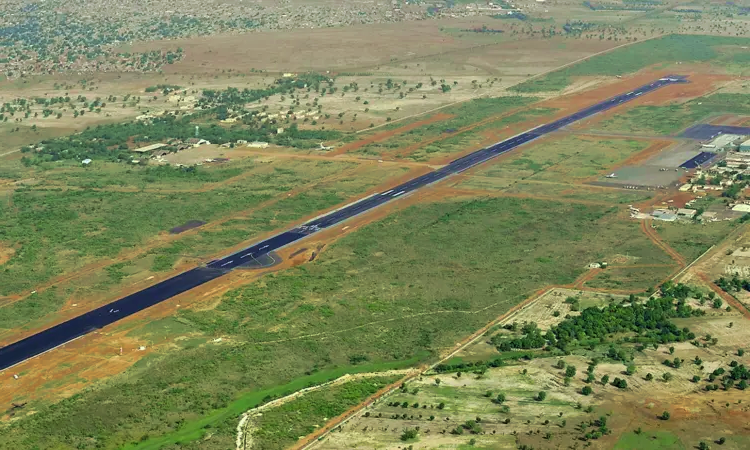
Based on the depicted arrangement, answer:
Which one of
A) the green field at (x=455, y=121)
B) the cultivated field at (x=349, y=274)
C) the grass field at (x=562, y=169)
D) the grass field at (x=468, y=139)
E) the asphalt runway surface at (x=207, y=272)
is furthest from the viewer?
the green field at (x=455, y=121)

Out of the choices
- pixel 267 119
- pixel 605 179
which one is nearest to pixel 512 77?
pixel 267 119

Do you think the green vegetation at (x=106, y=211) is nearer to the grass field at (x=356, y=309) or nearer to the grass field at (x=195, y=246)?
the grass field at (x=195, y=246)

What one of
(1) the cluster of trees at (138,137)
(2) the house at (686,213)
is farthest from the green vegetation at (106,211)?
(2) the house at (686,213)

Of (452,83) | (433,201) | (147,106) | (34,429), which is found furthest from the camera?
(452,83)

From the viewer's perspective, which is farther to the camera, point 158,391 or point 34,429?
point 158,391

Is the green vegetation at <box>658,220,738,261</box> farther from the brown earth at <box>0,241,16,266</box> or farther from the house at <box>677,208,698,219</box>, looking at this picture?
the brown earth at <box>0,241,16,266</box>

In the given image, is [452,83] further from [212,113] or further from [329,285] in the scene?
[329,285]

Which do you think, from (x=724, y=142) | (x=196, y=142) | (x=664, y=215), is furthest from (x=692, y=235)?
(x=196, y=142)
